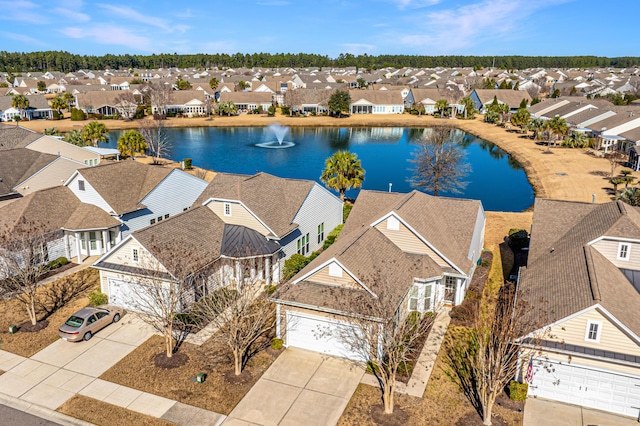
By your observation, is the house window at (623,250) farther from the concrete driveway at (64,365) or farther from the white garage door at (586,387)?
the concrete driveway at (64,365)

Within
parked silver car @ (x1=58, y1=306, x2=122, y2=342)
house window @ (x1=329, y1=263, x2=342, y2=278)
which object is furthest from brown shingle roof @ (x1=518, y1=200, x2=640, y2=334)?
parked silver car @ (x1=58, y1=306, x2=122, y2=342)

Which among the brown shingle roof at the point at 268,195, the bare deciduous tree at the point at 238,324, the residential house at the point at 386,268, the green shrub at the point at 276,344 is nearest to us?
the bare deciduous tree at the point at 238,324

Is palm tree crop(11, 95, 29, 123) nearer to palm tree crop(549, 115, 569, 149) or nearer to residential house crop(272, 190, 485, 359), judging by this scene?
residential house crop(272, 190, 485, 359)

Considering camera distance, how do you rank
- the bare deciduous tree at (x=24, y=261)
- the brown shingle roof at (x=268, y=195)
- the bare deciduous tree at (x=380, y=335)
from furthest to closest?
1. the brown shingle roof at (x=268, y=195)
2. the bare deciduous tree at (x=24, y=261)
3. the bare deciduous tree at (x=380, y=335)

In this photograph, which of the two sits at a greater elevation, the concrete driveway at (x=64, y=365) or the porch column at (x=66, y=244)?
the porch column at (x=66, y=244)

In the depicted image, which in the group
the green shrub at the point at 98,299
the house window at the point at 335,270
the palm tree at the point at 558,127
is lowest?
the green shrub at the point at 98,299

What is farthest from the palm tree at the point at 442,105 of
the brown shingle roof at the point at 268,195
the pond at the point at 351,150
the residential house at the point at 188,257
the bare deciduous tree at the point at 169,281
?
the bare deciduous tree at the point at 169,281
